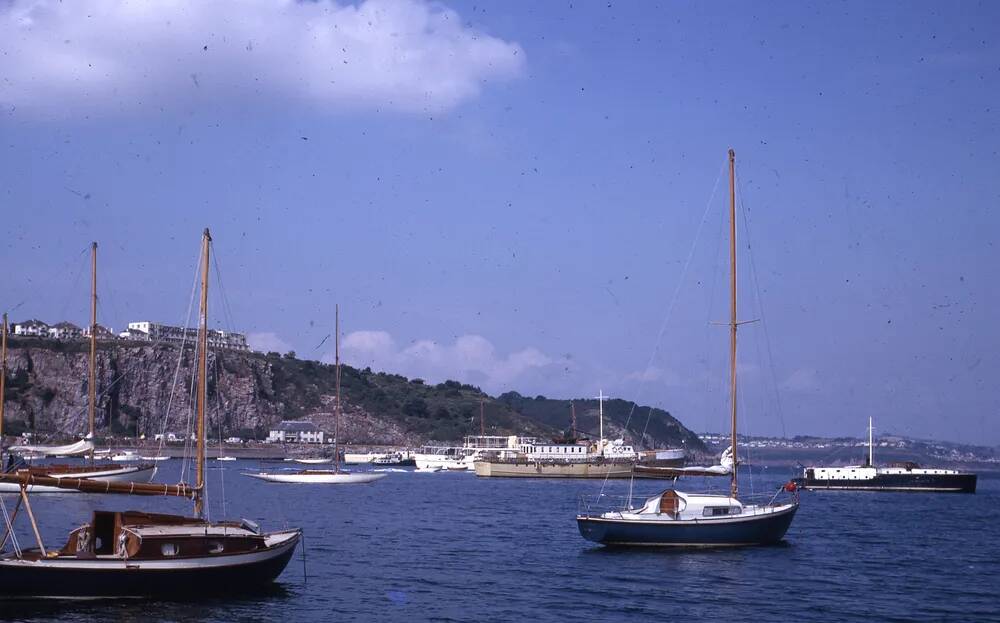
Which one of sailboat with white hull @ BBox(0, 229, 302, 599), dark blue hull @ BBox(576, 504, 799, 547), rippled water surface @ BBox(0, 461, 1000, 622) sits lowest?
rippled water surface @ BBox(0, 461, 1000, 622)

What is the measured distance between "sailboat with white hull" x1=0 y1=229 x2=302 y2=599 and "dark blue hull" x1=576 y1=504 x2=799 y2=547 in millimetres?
15233

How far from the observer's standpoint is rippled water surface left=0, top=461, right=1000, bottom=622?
104 ft

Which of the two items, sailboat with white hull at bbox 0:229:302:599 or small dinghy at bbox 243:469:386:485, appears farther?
small dinghy at bbox 243:469:386:485

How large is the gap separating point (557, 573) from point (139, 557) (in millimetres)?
16113

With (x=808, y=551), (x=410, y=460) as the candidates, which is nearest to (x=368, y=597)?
(x=808, y=551)

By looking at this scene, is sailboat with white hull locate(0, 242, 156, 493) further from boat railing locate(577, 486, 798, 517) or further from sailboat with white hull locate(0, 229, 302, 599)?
sailboat with white hull locate(0, 229, 302, 599)

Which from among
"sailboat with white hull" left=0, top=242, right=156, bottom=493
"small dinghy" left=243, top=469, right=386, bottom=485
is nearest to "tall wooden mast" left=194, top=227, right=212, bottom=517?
"sailboat with white hull" left=0, top=242, right=156, bottom=493

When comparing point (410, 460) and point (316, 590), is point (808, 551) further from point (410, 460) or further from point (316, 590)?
point (410, 460)

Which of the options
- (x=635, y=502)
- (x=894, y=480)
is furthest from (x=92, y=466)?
(x=894, y=480)

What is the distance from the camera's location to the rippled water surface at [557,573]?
31.6 meters

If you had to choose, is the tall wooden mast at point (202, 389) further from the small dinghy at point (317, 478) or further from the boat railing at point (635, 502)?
the small dinghy at point (317, 478)

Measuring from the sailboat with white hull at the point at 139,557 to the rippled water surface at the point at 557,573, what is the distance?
23.2 inches

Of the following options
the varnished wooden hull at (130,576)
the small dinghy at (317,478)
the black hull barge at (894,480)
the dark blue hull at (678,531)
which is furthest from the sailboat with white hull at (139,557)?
the black hull barge at (894,480)

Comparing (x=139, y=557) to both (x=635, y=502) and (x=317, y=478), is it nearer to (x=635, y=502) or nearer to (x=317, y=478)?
(x=635, y=502)
